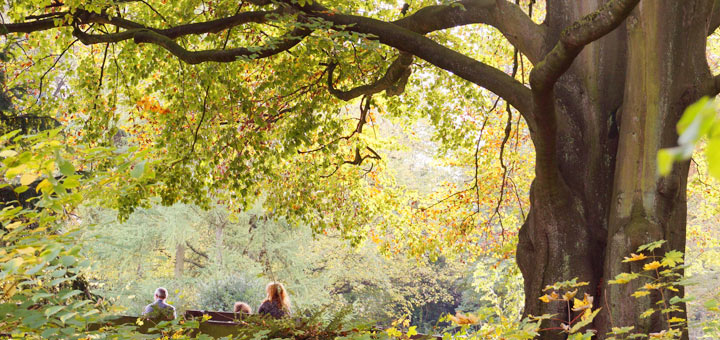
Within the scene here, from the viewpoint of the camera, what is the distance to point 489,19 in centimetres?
688

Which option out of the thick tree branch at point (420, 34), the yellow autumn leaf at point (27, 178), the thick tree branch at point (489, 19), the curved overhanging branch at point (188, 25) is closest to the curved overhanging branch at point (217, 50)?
the thick tree branch at point (420, 34)

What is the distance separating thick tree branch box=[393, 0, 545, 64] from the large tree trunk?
0.88 feet

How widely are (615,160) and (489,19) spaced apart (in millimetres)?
1983

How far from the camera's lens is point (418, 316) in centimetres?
3092

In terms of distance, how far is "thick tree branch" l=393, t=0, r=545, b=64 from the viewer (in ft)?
21.8

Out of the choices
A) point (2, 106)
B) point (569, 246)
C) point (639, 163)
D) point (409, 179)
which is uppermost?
point (409, 179)

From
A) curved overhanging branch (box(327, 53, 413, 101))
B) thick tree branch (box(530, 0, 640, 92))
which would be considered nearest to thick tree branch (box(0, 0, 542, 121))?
curved overhanging branch (box(327, 53, 413, 101))

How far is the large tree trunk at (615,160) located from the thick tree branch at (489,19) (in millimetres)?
269

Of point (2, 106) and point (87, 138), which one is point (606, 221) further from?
point (2, 106)

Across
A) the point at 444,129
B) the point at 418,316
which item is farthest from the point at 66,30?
the point at 418,316

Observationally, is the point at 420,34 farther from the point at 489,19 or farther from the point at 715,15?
the point at 715,15

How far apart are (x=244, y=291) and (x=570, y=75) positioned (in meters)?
16.1

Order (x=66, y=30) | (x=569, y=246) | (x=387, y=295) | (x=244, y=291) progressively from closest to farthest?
(x=569, y=246) → (x=66, y=30) → (x=244, y=291) → (x=387, y=295)

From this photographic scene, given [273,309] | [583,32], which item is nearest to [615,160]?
[583,32]
